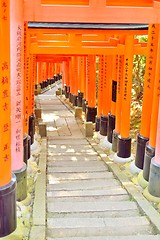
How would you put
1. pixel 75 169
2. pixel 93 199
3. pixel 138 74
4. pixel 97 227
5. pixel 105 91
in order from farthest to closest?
pixel 138 74, pixel 105 91, pixel 75 169, pixel 93 199, pixel 97 227

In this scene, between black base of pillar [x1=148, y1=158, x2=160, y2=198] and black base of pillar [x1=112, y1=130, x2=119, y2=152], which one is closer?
black base of pillar [x1=148, y1=158, x2=160, y2=198]

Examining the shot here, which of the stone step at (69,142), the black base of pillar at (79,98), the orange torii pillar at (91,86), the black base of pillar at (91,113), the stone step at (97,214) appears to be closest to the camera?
the stone step at (97,214)

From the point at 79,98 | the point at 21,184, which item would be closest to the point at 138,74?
the point at 79,98

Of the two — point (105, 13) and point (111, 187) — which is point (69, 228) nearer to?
point (111, 187)

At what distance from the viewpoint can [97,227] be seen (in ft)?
16.1

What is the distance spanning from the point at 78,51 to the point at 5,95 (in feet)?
13.9

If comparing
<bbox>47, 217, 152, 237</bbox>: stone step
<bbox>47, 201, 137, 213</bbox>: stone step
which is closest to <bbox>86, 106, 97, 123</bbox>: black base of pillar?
<bbox>47, 201, 137, 213</bbox>: stone step

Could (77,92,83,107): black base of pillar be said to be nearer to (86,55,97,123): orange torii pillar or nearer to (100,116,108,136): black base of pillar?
(86,55,97,123): orange torii pillar

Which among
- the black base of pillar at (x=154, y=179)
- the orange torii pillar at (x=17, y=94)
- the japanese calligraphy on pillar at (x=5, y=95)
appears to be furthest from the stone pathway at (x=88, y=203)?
the japanese calligraphy on pillar at (x=5, y=95)

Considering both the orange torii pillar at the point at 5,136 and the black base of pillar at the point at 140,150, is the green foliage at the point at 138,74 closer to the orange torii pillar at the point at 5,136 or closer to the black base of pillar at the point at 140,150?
the black base of pillar at the point at 140,150

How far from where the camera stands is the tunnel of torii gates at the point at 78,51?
433 centimetres

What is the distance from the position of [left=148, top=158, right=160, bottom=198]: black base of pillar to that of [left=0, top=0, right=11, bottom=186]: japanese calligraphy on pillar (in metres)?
2.55

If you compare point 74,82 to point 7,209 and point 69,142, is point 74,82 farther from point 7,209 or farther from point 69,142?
point 7,209

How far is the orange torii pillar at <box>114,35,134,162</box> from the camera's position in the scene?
813 cm
